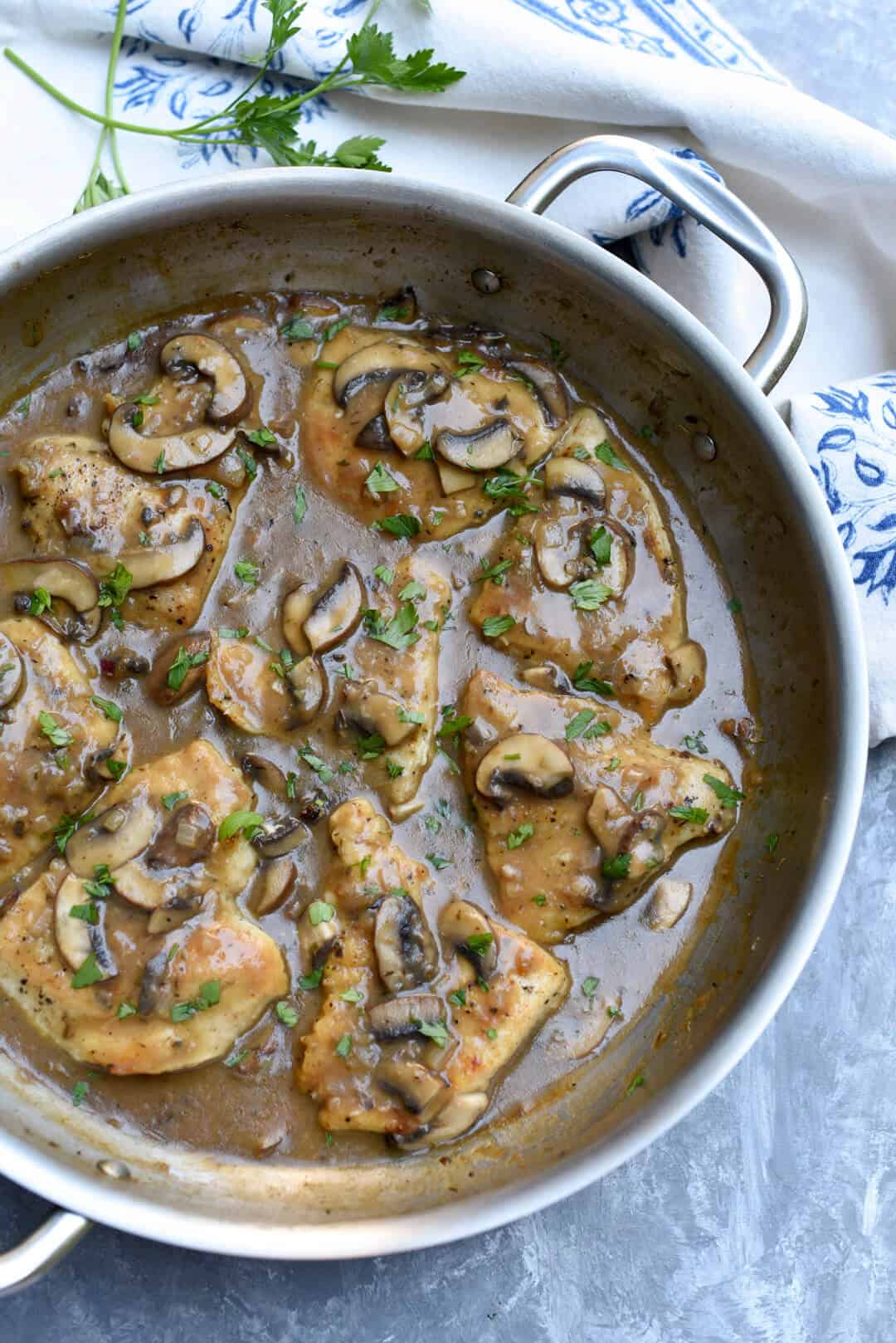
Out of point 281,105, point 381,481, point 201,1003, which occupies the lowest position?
point 201,1003

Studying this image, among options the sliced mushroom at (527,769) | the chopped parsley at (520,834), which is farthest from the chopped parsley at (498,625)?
the chopped parsley at (520,834)

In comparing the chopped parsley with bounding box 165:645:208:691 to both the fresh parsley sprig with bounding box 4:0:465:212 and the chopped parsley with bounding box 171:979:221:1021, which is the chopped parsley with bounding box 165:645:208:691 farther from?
the fresh parsley sprig with bounding box 4:0:465:212

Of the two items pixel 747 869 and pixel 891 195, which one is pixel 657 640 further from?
pixel 891 195

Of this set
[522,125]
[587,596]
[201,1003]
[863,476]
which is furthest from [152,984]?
[522,125]

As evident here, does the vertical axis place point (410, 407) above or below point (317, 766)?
above

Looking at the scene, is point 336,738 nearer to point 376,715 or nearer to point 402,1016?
point 376,715

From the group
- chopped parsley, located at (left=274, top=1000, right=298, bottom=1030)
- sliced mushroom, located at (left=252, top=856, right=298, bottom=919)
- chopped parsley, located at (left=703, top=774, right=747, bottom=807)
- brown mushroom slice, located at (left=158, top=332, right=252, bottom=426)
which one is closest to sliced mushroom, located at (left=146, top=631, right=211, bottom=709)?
sliced mushroom, located at (left=252, top=856, right=298, bottom=919)

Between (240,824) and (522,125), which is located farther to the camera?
(522,125)
